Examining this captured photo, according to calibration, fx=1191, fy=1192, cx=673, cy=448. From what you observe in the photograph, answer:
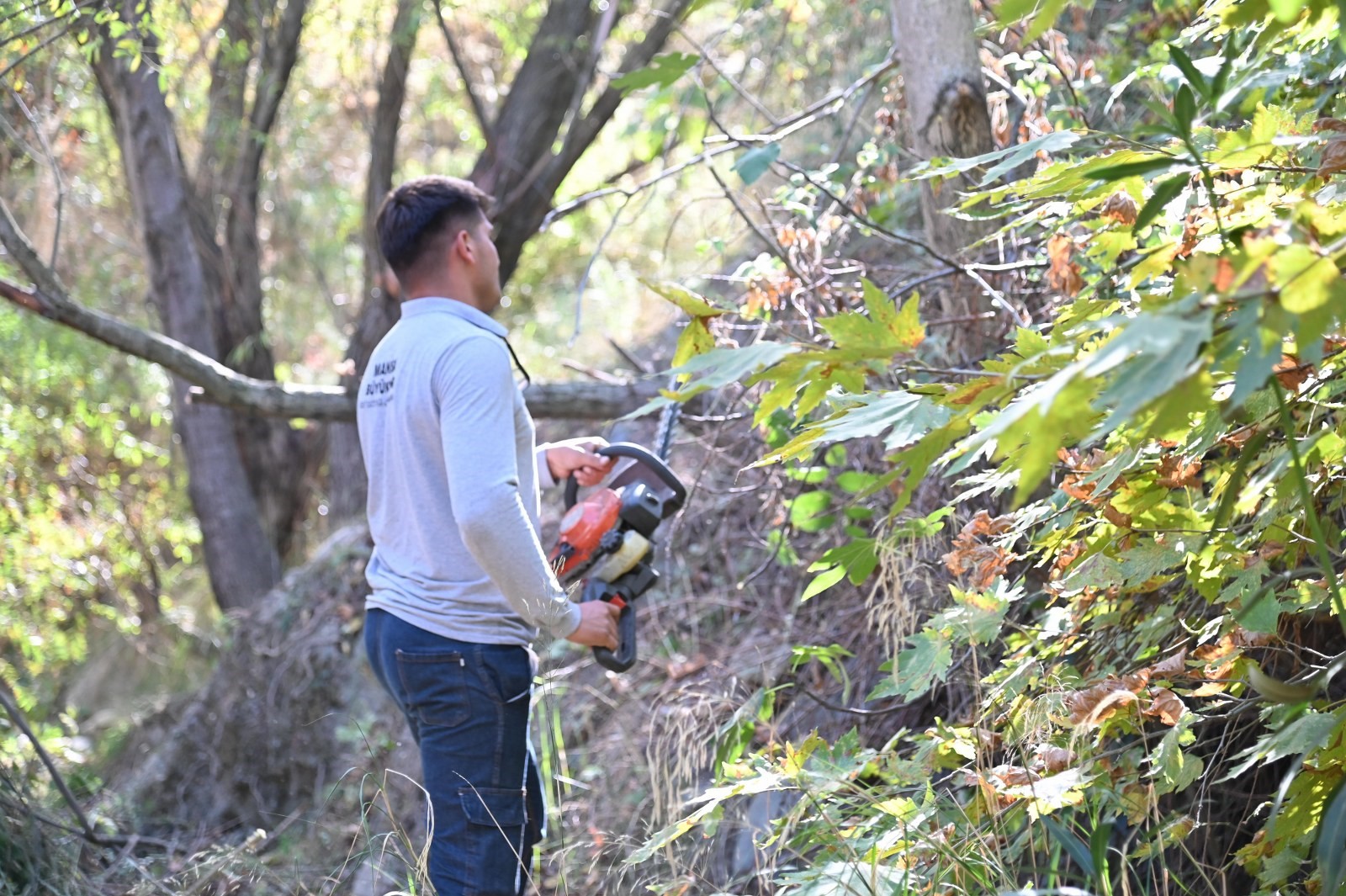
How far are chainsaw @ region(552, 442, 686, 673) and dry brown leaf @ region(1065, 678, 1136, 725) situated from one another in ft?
4.86

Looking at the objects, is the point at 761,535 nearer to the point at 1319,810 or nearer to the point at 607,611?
the point at 607,611

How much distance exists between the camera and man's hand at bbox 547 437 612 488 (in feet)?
11.7

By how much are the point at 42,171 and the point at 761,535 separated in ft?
15.8

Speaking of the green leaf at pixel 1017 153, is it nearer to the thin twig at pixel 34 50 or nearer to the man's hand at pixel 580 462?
the man's hand at pixel 580 462

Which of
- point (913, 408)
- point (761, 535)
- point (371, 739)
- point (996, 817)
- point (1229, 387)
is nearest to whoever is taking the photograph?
point (913, 408)

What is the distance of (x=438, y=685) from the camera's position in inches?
123

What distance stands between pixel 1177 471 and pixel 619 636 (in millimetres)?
1713

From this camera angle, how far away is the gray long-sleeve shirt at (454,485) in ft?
9.60

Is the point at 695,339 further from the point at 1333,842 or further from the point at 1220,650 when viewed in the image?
the point at 1333,842

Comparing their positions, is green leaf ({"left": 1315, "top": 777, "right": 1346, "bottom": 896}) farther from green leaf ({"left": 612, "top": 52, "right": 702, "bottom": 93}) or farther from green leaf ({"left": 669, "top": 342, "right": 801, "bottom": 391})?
green leaf ({"left": 612, "top": 52, "right": 702, "bottom": 93})

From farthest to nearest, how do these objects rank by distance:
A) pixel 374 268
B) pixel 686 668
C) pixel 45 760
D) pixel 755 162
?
pixel 374 268 < pixel 686 668 < pixel 45 760 < pixel 755 162

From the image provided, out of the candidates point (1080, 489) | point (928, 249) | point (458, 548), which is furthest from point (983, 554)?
point (458, 548)

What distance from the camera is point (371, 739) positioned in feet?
18.7

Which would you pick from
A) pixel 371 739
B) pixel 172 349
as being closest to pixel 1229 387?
pixel 172 349
